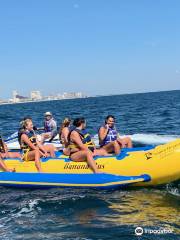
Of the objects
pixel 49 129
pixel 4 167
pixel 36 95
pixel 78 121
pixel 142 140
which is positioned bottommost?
pixel 4 167

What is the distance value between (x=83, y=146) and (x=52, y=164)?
0.81 metres

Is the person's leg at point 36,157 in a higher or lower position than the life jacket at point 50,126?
lower

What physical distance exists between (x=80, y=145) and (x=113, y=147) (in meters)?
1.01

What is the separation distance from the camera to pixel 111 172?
23.6 feet

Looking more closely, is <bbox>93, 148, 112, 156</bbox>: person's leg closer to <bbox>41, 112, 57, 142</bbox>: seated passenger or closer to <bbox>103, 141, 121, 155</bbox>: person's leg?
<bbox>103, 141, 121, 155</bbox>: person's leg

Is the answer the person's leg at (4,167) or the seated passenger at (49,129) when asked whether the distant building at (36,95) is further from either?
the person's leg at (4,167)

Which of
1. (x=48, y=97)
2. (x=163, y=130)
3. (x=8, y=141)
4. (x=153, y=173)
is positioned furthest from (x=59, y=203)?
(x=48, y=97)

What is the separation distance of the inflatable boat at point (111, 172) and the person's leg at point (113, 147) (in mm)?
502

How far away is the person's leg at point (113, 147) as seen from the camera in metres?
8.00

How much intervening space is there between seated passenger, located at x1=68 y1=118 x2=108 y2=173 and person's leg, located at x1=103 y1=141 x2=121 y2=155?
0.66m

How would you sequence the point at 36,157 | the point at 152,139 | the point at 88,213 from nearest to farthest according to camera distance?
the point at 88,213 → the point at 36,157 → the point at 152,139

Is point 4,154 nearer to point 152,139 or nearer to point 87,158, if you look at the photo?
point 87,158

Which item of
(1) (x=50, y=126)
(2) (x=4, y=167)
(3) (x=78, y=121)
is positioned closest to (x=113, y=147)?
(3) (x=78, y=121)

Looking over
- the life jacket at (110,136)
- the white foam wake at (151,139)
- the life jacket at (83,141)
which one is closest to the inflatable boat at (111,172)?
the life jacket at (83,141)
